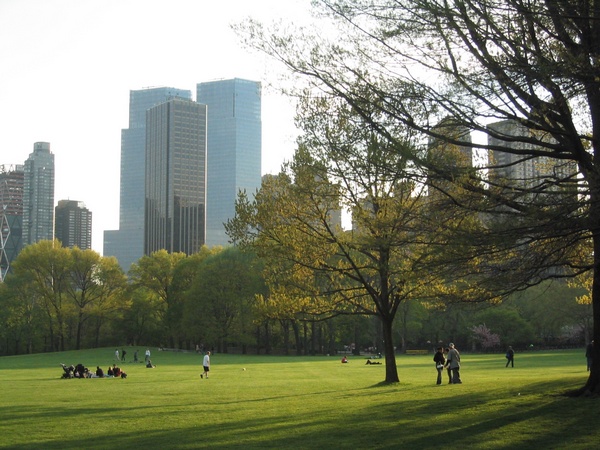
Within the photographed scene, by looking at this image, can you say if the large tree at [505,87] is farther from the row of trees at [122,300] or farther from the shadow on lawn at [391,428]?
the row of trees at [122,300]

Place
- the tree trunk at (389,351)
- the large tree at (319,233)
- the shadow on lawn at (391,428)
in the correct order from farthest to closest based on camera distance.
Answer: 1. the tree trunk at (389,351)
2. the large tree at (319,233)
3. the shadow on lawn at (391,428)

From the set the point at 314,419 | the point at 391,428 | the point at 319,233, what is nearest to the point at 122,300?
the point at 319,233

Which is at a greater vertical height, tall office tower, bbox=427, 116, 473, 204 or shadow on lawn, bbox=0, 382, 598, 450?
tall office tower, bbox=427, 116, 473, 204

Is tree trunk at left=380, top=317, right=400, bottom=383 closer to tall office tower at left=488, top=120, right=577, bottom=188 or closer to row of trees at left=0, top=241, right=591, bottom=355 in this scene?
tall office tower at left=488, top=120, right=577, bottom=188

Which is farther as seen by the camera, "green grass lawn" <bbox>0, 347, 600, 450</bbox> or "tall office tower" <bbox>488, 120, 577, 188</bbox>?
"tall office tower" <bbox>488, 120, 577, 188</bbox>

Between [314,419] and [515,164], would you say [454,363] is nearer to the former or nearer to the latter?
[314,419]

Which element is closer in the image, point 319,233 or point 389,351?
point 319,233

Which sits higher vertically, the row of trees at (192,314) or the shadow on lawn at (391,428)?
the row of trees at (192,314)

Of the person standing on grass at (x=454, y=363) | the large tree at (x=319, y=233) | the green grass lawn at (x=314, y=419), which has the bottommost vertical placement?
the green grass lawn at (x=314, y=419)

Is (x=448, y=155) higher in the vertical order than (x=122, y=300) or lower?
higher

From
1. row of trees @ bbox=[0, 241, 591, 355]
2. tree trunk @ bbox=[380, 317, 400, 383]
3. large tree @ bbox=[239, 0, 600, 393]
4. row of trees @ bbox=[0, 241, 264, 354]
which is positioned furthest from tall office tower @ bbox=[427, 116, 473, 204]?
row of trees @ bbox=[0, 241, 264, 354]

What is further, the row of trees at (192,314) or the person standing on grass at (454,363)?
the row of trees at (192,314)

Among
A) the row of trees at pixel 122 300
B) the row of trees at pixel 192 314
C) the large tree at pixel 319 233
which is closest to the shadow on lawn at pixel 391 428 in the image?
the large tree at pixel 319 233

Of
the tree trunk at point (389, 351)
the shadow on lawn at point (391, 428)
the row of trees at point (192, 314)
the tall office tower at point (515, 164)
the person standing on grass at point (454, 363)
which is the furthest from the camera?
the row of trees at point (192, 314)
